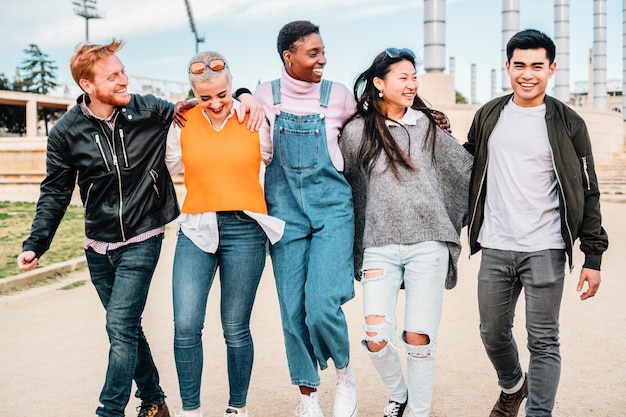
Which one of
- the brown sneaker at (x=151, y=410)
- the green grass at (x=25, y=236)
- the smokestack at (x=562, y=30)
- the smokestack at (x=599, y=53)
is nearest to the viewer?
the brown sneaker at (x=151, y=410)

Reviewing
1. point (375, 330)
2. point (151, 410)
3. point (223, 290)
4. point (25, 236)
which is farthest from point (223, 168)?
point (25, 236)

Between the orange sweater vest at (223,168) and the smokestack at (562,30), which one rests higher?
the smokestack at (562,30)

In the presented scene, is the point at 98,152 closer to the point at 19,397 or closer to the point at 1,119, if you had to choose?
the point at 19,397

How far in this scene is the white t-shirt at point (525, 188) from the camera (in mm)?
4031

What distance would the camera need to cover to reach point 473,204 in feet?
14.0

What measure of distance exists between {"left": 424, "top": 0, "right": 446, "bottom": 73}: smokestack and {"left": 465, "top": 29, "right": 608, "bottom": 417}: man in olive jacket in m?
23.8

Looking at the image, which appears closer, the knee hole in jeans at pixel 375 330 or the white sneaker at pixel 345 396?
the knee hole in jeans at pixel 375 330

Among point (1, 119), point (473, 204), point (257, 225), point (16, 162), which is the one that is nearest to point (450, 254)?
point (473, 204)

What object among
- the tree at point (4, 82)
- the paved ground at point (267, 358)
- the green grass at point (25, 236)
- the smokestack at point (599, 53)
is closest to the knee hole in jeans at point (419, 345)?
the paved ground at point (267, 358)

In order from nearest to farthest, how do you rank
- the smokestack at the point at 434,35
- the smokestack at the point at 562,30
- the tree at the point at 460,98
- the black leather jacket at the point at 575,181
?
the black leather jacket at the point at 575,181, the smokestack at the point at 434,35, the smokestack at the point at 562,30, the tree at the point at 460,98

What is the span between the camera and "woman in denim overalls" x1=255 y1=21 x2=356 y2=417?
4.04 metres

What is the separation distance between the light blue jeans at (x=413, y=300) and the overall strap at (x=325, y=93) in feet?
2.77

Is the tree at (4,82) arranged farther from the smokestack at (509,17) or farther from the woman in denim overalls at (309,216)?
the woman in denim overalls at (309,216)

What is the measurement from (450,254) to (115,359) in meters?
1.88
